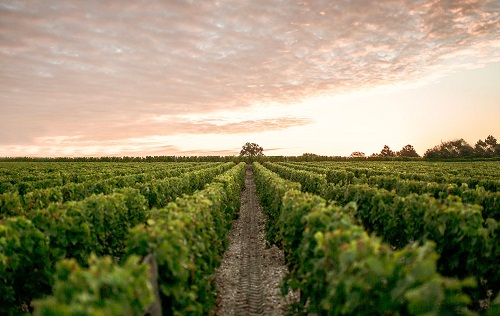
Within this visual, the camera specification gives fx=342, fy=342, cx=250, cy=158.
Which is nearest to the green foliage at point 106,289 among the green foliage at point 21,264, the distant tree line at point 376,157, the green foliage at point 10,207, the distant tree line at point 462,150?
the green foliage at point 21,264

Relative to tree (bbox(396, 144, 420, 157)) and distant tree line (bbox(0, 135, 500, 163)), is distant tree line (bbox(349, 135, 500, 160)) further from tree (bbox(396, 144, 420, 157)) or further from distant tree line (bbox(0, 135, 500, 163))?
tree (bbox(396, 144, 420, 157))

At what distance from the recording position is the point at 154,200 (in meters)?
13.1

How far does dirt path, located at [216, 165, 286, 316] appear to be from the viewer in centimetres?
732

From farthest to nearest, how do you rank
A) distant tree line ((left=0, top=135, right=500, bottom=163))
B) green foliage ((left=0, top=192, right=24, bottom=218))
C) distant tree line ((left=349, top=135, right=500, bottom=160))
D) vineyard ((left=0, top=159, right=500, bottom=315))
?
distant tree line ((left=349, top=135, right=500, bottom=160)) → distant tree line ((left=0, top=135, right=500, bottom=163)) → green foliage ((left=0, top=192, right=24, bottom=218)) → vineyard ((left=0, top=159, right=500, bottom=315))

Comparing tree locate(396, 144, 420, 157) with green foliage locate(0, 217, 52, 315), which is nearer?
green foliage locate(0, 217, 52, 315)

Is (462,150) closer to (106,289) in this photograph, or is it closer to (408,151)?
(408,151)

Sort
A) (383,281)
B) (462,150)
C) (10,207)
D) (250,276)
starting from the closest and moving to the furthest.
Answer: (383,281) → (250,276) → (10,207) → (462,150)

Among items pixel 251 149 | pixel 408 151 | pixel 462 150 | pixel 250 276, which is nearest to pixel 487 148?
pixel 462 150

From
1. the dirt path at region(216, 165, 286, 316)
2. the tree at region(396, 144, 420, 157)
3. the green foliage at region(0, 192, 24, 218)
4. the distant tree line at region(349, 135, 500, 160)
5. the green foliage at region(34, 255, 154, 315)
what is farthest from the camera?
the tree at region(396, 144, 420, 157)

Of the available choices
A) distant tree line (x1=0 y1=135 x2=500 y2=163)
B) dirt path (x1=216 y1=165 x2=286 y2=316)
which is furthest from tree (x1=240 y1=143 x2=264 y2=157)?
dirt path (x1=216 y1=165 x2=286 y2=316)

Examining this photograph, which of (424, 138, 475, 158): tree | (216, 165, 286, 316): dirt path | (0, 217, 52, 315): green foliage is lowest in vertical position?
(216, 165, 286, 316): dirt path

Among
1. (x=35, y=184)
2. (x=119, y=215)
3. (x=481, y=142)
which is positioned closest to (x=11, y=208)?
(x=119, y=215)

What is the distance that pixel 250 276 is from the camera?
9156 mm

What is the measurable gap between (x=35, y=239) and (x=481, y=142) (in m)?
126
